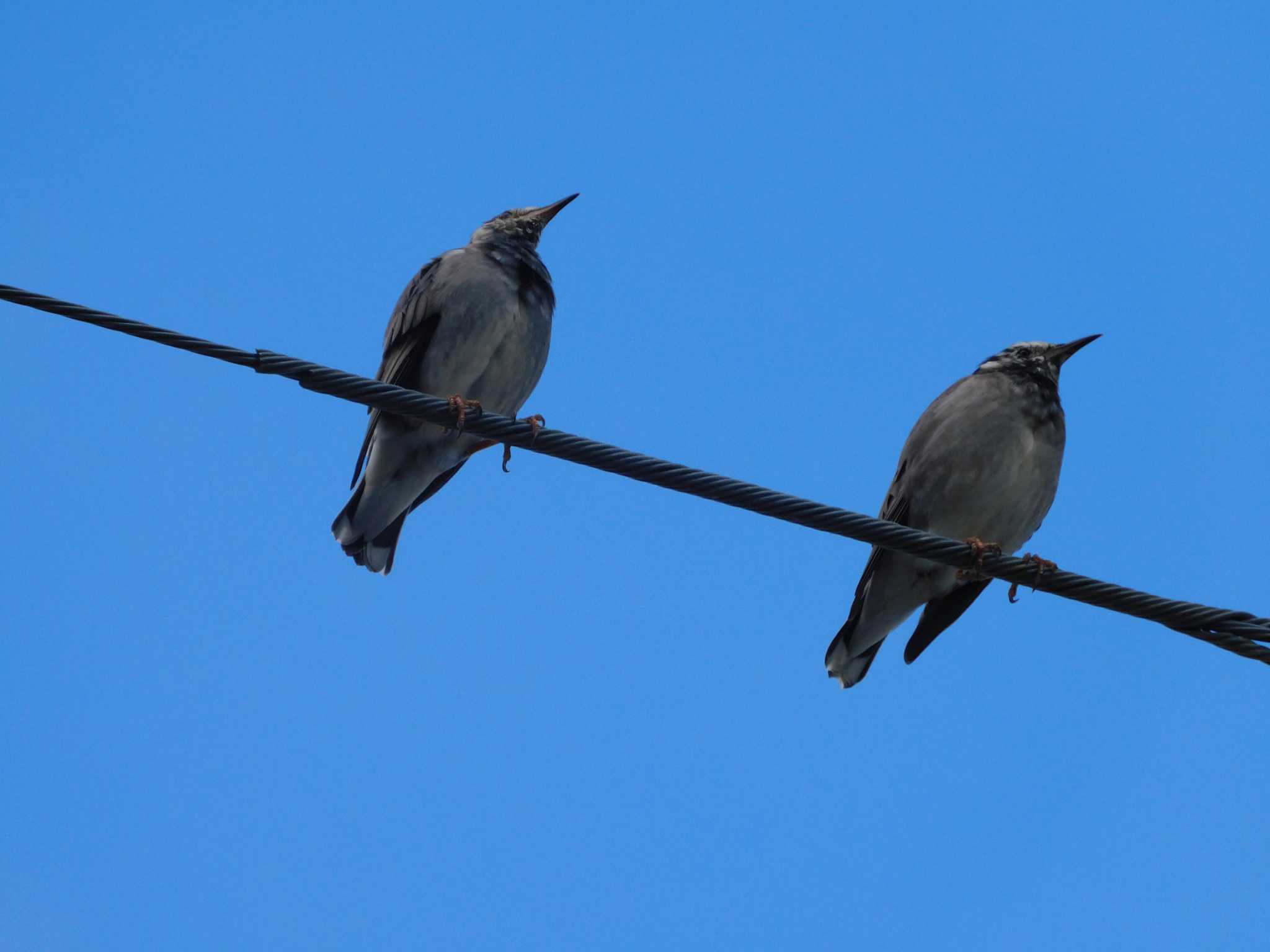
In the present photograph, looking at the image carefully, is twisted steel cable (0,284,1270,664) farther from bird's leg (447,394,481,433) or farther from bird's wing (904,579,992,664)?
bird's wing (904,579,992,664)

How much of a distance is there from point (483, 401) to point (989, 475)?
2746 millimetres

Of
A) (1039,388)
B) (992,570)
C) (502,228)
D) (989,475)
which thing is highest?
(502,228)

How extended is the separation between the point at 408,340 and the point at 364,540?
45.6 inches

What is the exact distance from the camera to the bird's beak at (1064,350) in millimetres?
7785

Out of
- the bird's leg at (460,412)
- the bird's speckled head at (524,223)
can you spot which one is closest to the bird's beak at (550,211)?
the bird's speckled head at (524,223)

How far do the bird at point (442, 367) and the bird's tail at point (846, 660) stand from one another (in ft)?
7.25

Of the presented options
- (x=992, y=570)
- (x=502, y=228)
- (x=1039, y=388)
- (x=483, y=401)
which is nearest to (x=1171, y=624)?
(x=992, y=570)

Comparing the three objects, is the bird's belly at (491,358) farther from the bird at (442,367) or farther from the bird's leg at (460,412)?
the bird's leg at (460,412)

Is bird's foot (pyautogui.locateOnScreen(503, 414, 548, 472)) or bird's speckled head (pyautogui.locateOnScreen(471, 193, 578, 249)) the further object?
bird's speckled head (pyautogui.locateOnScreen(471, 193, 578, 249))

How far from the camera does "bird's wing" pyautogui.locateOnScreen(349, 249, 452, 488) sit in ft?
24.6

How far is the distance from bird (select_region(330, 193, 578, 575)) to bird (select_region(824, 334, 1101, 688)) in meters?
2.19

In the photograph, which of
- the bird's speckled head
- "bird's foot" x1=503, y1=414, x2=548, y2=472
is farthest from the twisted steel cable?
the bird's speckled head

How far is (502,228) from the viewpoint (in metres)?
8.68

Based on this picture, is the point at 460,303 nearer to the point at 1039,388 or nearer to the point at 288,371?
the point at 288,371
